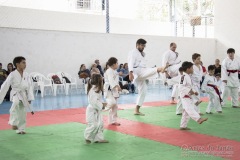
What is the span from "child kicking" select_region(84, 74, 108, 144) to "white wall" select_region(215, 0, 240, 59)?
14.0 metres

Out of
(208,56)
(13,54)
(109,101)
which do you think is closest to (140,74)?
(109,101)

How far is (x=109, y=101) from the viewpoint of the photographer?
6.11m

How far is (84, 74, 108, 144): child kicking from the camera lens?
475cm

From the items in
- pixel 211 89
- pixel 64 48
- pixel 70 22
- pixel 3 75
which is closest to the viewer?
pixel 211 89

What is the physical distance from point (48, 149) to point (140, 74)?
325cm

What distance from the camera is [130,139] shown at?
4977 mm

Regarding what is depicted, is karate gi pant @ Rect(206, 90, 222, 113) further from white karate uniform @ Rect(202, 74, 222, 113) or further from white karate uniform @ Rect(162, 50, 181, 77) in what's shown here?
white karate uniform @ Rect(162, 50, 181, 77)

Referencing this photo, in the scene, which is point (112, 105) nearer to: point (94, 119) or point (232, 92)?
point (94, 119)

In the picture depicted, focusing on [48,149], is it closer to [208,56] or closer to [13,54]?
[13,54]

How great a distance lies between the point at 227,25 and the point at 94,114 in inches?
583

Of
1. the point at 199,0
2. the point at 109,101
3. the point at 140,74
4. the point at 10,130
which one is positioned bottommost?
the point at 10,130

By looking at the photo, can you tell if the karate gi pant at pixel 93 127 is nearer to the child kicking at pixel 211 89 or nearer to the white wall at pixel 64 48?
the child kicking at pixel 211 89

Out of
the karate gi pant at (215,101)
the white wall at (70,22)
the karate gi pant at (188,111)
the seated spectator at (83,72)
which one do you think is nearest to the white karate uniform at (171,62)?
the karate gi pant at (215,101)

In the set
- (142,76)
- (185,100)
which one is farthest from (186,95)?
(142,76)
